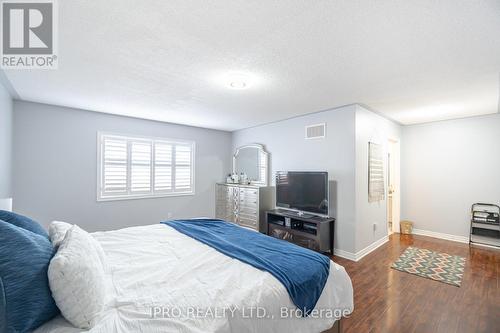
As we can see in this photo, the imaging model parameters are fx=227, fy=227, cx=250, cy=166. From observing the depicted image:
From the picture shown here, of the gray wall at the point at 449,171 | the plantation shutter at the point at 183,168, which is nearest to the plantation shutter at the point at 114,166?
the plantation shutter at the point at 183,168

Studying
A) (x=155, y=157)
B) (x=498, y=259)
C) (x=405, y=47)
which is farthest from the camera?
(x=155, y=157)

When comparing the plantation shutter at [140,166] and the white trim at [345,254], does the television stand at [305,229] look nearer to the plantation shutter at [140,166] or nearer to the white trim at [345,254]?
the white trim at [345,254]

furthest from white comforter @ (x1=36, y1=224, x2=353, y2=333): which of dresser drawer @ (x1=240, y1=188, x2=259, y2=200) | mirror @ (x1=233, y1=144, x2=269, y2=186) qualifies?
mirror @ (x1=233, y1=144, x2=269, y2=186)

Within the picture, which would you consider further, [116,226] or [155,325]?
[116,226]

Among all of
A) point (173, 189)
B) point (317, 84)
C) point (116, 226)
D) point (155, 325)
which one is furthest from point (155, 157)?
point (155, 325)

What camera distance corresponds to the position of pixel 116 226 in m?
4.46

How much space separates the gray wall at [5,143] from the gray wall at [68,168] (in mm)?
272

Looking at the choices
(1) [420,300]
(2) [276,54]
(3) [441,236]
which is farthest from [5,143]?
(3) [441,236]

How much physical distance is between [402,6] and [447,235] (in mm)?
5107

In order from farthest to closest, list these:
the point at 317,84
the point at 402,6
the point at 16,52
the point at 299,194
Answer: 1. the point at 299,194
2. the point at 317,84
3. the point at 16,52
4. the point at 402,6

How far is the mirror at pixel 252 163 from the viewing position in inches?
206

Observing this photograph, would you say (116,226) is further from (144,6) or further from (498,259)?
(498,259)

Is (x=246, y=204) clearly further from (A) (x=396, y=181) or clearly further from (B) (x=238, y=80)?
(A) (x=396, y=181)

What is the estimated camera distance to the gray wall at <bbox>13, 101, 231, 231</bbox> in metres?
3.63
